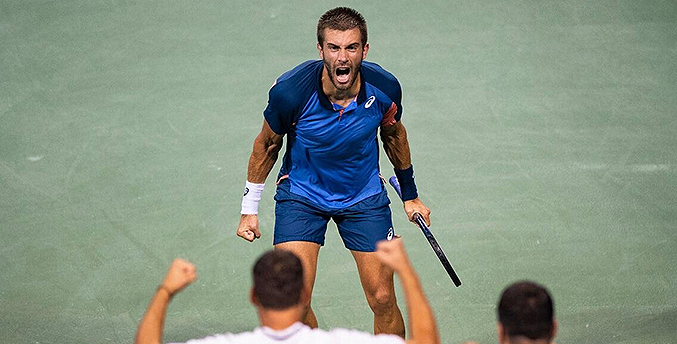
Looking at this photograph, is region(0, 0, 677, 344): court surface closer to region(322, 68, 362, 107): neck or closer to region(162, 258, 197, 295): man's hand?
region(322, 68, 362, 107): neck

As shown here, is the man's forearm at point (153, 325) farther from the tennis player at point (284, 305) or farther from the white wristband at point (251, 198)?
the white wristband at point (251, 198)

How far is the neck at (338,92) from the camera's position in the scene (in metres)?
6.07

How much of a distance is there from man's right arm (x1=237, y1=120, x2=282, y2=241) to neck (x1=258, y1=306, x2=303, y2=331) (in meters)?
2.30

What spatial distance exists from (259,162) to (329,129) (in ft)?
1.72

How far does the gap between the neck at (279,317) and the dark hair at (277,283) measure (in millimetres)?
19

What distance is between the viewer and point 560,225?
7898mm

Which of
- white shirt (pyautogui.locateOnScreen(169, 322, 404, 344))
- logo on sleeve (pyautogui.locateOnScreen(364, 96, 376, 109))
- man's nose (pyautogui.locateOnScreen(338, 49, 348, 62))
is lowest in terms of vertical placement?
white shirt (pyautogui.locateOnScreen(169, 322, 404, 344))

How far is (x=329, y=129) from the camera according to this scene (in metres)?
6.14

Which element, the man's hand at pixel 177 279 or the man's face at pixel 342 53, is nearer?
the man's hand at pixel 177 279

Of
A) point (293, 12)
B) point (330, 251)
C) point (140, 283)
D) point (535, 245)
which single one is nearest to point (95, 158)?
point (140, 283)

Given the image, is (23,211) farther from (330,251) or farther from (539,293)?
(539,293)

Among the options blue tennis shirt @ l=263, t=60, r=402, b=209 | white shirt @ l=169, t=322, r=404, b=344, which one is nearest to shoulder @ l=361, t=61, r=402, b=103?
blue tennis shirt @ l=263, t=60, r=402, b=209

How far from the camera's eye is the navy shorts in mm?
6281

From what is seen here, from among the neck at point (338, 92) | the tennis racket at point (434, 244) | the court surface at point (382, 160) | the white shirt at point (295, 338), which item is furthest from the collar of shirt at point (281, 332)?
the court surface at point (382, 160)
